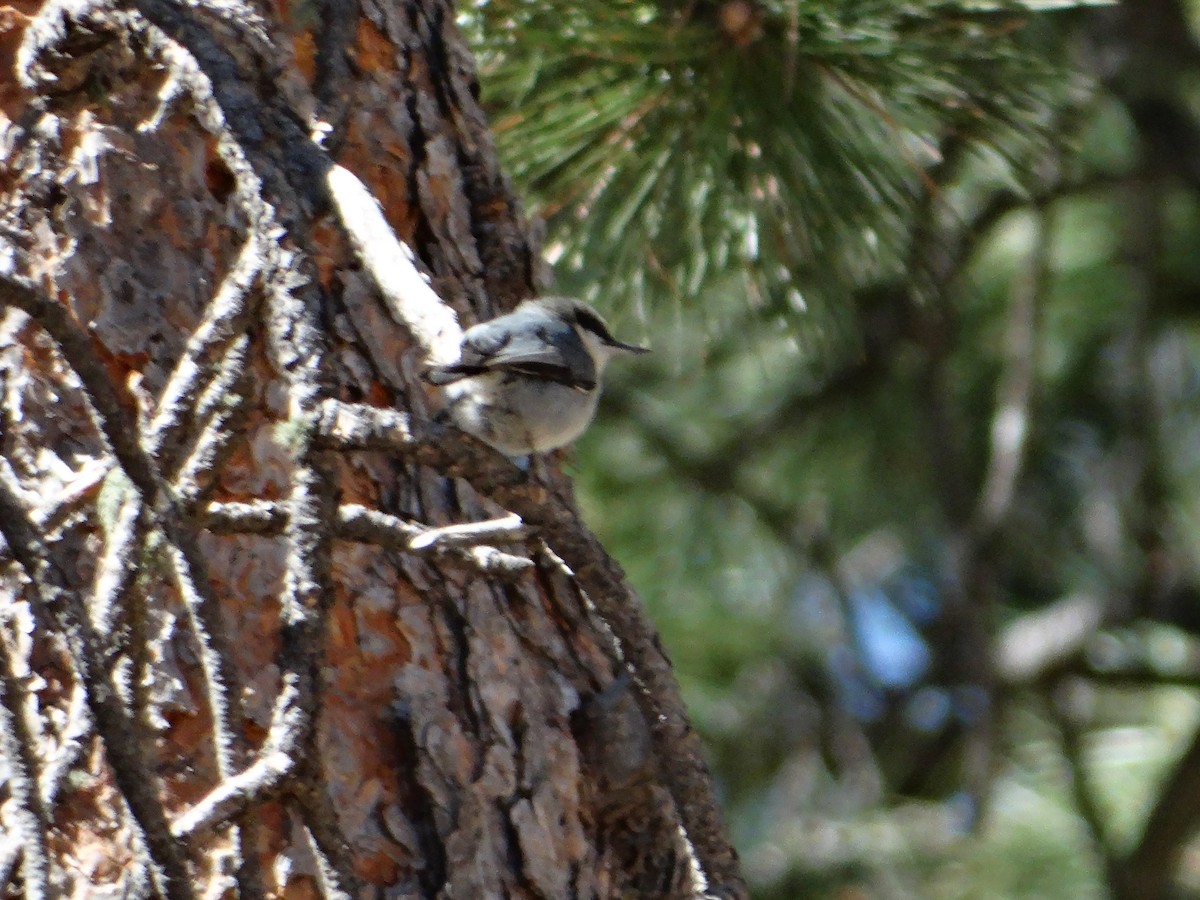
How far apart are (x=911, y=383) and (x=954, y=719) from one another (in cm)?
122

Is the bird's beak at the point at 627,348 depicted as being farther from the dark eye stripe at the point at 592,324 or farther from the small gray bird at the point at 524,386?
the small gray bird at the point at 524,386

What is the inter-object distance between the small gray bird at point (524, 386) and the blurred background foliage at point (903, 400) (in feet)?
2.06

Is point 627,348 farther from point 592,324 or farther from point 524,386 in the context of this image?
point 524,386

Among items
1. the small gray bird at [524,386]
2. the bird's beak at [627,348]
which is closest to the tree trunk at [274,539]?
the small gray bird at [524,386]

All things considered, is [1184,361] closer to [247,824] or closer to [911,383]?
[911,383]

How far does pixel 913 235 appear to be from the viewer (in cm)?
234

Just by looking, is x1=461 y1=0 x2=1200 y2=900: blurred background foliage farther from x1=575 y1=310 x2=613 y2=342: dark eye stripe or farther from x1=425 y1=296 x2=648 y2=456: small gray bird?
x1=425 y1=296 x2=648 y2=456: small gray bird

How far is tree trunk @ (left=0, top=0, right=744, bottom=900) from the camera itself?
3.72 ft

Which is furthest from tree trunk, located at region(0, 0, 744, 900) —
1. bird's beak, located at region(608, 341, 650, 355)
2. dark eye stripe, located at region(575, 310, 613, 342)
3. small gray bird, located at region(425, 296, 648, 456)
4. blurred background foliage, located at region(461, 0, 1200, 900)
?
blurred background foliage, located at region(461, 0, 1200, 900)

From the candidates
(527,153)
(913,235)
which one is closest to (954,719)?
(913,235)

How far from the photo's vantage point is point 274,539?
137 cm

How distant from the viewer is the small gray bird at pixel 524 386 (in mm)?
1456

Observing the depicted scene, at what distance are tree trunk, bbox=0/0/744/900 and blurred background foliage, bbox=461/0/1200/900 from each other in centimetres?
69

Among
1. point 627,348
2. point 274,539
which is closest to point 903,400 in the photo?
point 627,348
